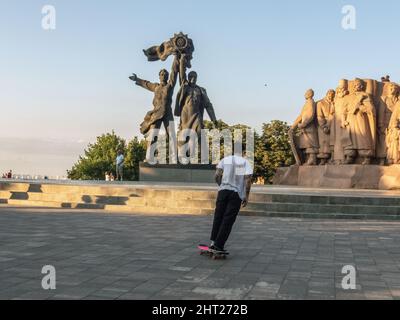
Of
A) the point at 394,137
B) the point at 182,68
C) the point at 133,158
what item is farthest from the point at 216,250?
the point at 133,158

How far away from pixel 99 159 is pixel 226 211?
5905 centimetres

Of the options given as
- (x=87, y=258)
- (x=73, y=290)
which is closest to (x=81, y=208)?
(x=87, y=258)

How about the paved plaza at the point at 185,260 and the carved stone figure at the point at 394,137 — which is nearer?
the paved plaza at the point at 185,260

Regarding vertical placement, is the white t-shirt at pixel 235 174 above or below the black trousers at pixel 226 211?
above

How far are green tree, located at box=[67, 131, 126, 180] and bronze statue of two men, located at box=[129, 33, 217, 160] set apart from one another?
127 feet

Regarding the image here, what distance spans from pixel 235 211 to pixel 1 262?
9.87 feet

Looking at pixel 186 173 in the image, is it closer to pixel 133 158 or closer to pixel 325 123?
pixel 325 123

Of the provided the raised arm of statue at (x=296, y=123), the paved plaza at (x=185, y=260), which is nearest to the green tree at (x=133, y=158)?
the raised arm of statue at (x=296, y=123)

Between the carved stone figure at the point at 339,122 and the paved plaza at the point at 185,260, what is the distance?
33.8ft

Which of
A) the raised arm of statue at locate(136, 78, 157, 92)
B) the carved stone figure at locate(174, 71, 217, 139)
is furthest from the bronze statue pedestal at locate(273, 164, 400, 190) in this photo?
the raised arm of statue at locate(136, 78, 157, 92)

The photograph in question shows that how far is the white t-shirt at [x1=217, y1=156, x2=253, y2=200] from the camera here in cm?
643

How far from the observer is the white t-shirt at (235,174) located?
6.43m

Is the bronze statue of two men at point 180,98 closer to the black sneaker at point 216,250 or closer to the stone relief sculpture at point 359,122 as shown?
the stone relief sculpture at point 359,122
